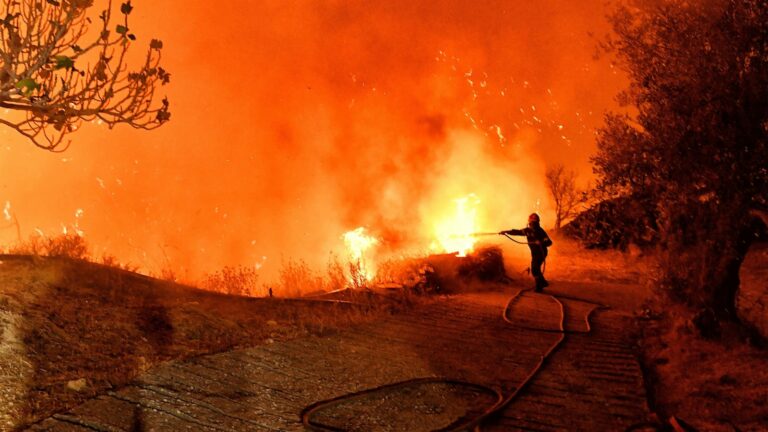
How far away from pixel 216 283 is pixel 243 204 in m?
26.4

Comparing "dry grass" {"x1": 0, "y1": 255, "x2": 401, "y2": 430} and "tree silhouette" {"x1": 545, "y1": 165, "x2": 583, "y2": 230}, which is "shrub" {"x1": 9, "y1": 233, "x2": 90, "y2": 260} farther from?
"tree silhouette" {"x1": 545, "y1": 165, "x2": 583, "y2": 230}

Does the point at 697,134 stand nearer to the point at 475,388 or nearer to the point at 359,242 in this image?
the point at 475,388

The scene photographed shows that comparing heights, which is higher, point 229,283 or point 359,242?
point 359,242

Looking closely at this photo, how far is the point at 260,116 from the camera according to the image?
37.0 m

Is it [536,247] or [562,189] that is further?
[562,189]

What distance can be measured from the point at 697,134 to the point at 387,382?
4.72 metres

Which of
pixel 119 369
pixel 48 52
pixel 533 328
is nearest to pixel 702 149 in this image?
pixel 533 328

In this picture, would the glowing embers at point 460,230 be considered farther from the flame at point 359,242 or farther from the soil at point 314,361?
the soil at point 314,361

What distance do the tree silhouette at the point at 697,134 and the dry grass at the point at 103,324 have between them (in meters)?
4.40

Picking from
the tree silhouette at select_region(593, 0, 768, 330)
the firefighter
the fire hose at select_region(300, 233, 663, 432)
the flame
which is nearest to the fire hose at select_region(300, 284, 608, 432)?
the fire hose at select_region(300, 233, 663, 432)

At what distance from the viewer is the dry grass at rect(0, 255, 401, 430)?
475 cm

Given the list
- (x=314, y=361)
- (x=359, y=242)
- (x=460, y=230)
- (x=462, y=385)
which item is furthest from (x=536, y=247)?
(x=359, y=242)

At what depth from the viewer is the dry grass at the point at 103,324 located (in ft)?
15.6

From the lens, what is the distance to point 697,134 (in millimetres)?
6707
